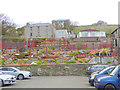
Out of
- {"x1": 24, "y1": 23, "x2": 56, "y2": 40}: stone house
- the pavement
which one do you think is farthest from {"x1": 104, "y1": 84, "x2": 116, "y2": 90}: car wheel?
{"x1": 24, "y1": 23, "x2": 56, "y2": 40}: stone house

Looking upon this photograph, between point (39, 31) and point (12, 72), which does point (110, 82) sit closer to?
point (12, 72)

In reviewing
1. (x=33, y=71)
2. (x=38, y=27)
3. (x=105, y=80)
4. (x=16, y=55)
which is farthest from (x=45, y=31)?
(x=105, y=80)

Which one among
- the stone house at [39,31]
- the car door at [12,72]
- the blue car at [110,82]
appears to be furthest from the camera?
the stone house at [39,31]

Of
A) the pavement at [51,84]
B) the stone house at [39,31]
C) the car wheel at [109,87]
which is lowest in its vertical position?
the pavement at [51,84]

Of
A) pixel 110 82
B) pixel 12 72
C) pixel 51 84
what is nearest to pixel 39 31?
pixel 12 72

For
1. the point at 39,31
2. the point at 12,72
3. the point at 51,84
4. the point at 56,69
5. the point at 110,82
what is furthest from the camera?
the point at 39,31

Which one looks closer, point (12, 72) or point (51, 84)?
point (51, 84)

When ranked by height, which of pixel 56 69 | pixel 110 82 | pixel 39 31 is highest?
pixel 39 31

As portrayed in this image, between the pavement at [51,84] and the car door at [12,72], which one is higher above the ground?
the car door at [12,72]

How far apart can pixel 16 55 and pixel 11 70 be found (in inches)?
630

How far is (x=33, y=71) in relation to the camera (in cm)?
2525

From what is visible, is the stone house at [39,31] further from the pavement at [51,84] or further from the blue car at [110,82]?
the blue car at [110,82]

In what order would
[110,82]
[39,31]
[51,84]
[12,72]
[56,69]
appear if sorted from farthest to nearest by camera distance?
1. [39,31]
2. [56,69]
3. [12,72]
4. [51,84]
5. [110,82]

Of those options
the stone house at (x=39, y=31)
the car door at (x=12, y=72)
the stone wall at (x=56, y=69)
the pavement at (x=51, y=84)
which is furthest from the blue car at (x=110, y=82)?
the stone house at (x=39, y=31)
